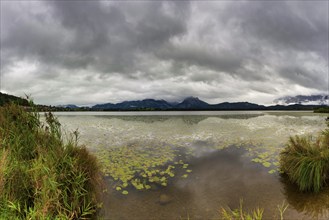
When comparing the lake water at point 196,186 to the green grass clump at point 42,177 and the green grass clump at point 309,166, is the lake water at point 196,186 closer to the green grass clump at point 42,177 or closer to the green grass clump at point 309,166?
the green grass clump at point 309,166

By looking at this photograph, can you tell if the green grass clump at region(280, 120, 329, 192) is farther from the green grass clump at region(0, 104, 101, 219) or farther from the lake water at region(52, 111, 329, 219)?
the green grass clump at region(0, 104, 101, 219)

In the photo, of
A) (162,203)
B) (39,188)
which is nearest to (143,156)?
(162,203)

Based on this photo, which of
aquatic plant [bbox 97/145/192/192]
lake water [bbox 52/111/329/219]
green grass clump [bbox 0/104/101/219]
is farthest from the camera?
aquatic plant [bbox 97/145/192/192]

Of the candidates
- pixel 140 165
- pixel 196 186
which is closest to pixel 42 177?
pixel 196 186

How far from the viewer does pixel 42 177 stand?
498cm

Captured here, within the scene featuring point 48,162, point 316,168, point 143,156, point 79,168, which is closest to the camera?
point 48,162

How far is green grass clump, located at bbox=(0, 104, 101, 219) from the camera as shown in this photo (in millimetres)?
4520

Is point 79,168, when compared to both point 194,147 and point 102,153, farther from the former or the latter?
point 194,147

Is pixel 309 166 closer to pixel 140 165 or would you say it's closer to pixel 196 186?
pixel 196 186

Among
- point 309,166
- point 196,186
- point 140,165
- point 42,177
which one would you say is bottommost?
point 196,186

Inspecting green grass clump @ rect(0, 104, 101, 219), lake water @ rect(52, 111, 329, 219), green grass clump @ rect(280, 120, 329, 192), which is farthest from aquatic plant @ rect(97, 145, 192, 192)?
green grass clump @ rect(280, 120, 329, 192)

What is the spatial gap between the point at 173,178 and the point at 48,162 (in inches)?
226

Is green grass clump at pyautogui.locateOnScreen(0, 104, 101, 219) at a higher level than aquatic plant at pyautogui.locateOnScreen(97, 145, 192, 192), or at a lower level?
higher

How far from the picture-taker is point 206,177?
9.80 metres
